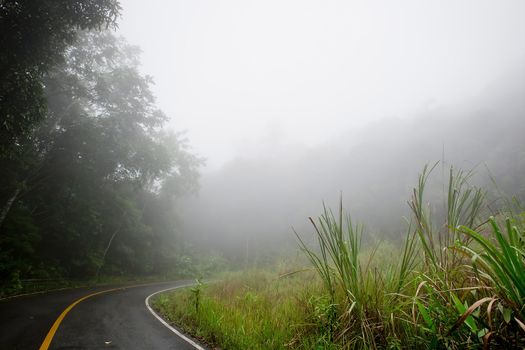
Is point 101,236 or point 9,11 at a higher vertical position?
point 9,11

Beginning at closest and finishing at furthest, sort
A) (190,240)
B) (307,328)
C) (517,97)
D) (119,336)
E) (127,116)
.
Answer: (307,328) < (119,336) < (127,116) < (517,97) < (190,240)

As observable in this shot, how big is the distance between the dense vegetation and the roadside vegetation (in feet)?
33.5

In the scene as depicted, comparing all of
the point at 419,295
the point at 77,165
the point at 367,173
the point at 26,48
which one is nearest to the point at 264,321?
the point at 419,295

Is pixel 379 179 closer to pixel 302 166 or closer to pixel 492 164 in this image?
pixel 492 164

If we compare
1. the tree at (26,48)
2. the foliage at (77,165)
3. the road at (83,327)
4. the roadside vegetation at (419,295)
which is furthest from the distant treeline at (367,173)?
the tree at (26,48)

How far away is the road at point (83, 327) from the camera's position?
5746mm

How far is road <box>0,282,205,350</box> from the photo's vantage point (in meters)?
5.75

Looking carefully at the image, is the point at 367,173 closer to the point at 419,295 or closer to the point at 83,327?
the point at 83,327

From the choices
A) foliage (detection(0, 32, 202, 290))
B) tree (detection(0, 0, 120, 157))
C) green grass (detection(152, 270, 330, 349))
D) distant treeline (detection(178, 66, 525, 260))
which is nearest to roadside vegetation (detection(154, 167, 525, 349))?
green grass (detection(152, 270, 330, 349))

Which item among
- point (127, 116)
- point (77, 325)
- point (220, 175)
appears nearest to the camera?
point (77, 325)

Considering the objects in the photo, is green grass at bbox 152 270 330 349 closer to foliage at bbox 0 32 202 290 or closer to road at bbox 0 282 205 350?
road at bbox 0 282 205 350

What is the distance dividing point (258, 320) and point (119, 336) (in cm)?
342

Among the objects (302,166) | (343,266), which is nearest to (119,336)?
(343,266)

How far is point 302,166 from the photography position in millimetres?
45344
